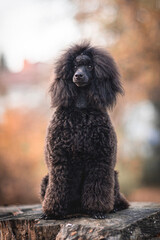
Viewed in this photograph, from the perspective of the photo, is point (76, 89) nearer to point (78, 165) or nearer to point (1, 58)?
point (78, 165)

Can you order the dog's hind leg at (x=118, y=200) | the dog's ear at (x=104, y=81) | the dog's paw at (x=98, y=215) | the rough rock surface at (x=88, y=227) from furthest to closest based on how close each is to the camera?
the dog's hind leg at (x=118, y=200) → the dog's ear at (x=104, y=81) → the dog's paw at (x=98, y=215) → the rough rock surface at (x=88, y=227)

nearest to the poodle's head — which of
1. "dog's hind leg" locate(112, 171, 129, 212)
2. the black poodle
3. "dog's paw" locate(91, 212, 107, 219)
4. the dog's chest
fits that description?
the black poodle

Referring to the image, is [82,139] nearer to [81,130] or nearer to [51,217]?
[81,130]

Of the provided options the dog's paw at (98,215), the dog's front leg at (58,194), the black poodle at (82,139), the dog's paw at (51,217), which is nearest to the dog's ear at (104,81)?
the black poodle at (82,139)

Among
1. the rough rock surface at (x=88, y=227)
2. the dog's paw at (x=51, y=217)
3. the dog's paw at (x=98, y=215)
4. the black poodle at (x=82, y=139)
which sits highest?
the black poodle at (x=82, y=139)

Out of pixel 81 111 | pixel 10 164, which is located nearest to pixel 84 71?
pixel 81 111

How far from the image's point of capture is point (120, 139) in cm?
1089

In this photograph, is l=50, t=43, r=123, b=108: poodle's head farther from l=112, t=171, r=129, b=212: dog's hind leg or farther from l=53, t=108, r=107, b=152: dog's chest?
l=112, t=171, r=129, b=212: dog's hind leg

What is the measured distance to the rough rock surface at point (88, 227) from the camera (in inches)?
113

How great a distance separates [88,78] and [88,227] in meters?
1.49

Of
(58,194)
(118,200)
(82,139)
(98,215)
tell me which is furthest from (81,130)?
(118,200)

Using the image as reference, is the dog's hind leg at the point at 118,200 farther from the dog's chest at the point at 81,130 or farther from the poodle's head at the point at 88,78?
the poodle's head at the point at 88,78

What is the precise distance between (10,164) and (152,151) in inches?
229

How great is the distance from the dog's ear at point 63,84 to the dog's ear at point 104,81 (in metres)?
0.24
